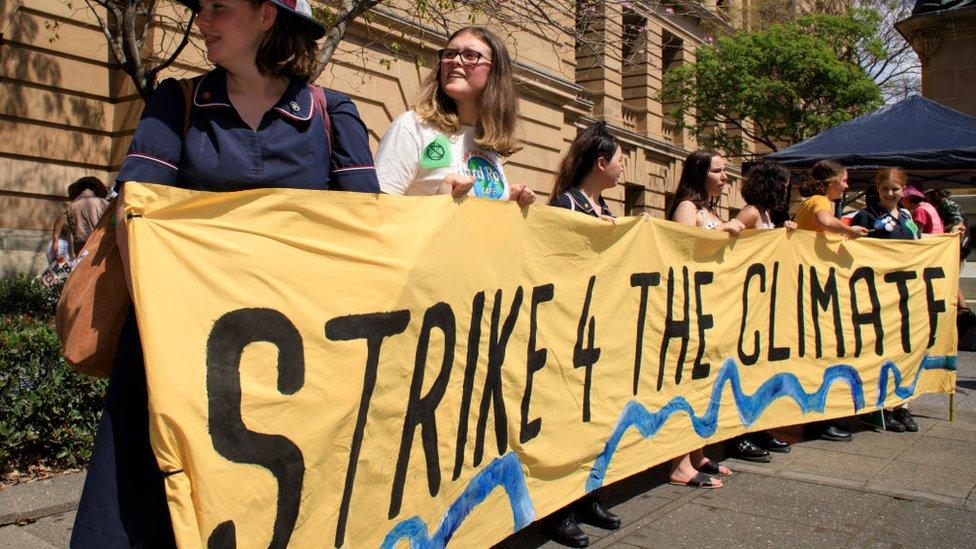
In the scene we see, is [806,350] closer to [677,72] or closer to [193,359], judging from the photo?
[193,359]

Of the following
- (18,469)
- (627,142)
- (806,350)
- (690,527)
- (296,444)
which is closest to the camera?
(296,444)

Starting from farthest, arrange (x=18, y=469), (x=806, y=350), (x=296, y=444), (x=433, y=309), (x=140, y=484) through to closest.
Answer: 1. (x=806, y=350)
2. (x=18, y=469)
3. (x=433, y=309)
4. (x=296, y=444)
5. (x=140, y=484)

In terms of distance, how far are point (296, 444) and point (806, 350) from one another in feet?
13.3

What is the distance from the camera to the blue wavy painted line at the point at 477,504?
8.66ft

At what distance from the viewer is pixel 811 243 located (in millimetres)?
5422

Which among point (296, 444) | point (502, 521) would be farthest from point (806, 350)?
point (296, 444)

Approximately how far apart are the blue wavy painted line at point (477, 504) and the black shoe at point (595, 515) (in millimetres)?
532

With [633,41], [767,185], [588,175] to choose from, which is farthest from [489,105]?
[633,41]

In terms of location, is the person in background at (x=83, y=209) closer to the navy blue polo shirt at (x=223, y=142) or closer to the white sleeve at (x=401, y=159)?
the white sleeve at (x=401, y=159)

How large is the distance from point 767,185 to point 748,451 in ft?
5.49

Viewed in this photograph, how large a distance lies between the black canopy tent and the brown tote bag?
856 centimetres

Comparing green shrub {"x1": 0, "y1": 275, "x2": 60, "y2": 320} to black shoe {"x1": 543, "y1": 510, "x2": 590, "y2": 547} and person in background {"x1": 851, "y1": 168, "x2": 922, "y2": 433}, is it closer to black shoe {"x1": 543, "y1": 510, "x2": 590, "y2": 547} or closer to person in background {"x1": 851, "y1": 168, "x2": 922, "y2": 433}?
black shoe {"x1": 543, "y1": 510, "x2": 590, "y2": 547}

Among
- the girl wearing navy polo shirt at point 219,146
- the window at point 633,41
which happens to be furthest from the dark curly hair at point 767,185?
the window at point 633,41

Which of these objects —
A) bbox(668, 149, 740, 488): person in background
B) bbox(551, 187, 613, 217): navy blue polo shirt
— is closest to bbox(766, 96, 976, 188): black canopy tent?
bbox(668, 149, 740, 488): person in background
